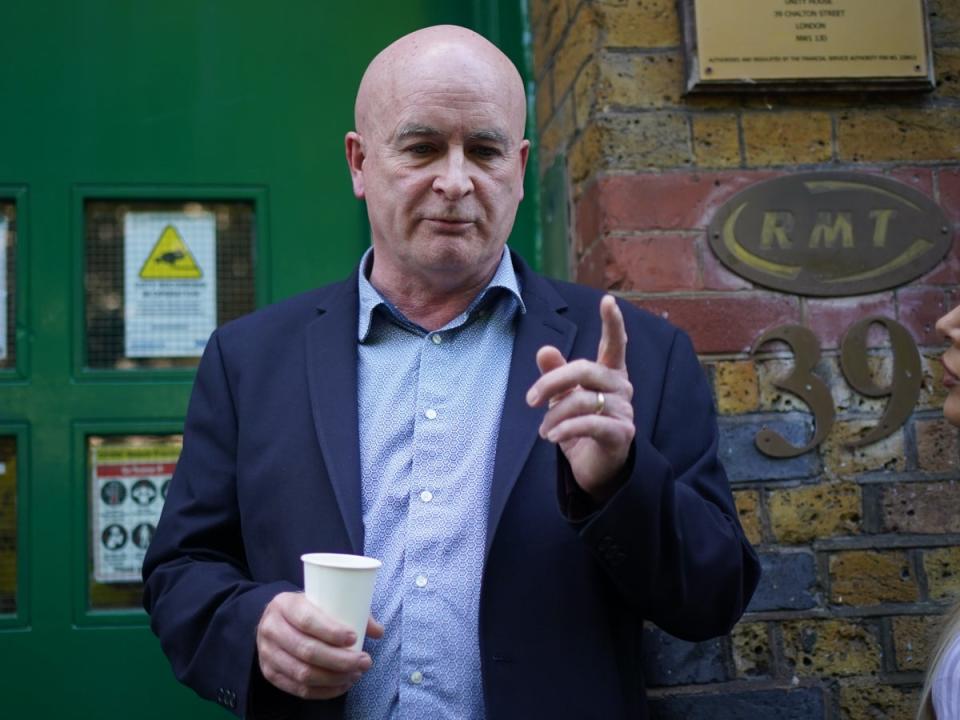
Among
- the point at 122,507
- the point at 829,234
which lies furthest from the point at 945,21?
the point at 122,507

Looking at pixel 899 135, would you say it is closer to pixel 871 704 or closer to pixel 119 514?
pixel 871 704

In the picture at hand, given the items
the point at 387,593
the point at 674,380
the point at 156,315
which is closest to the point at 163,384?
the point at 156,315

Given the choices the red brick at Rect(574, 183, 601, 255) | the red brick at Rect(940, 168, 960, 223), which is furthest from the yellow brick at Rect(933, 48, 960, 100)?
the red brick at Rect(574, 183, 601, 255)

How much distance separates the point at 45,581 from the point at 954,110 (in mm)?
2376

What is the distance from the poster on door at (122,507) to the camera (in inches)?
104

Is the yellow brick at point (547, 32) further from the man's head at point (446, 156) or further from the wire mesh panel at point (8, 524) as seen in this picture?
the wire mesh panel at point (8, 524)

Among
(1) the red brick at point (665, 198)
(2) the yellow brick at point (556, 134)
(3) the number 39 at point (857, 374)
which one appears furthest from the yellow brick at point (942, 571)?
(2) the yellow brick at point (556, 134)

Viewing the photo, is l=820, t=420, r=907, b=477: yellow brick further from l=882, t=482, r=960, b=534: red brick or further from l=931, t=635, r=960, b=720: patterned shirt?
l=931, t=635, r=960, b=720: patterned shirt

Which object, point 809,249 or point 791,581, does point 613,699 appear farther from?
point 809,249

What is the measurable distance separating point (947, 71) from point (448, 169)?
126 cm

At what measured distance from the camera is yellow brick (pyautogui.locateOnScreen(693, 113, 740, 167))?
92.9 inches

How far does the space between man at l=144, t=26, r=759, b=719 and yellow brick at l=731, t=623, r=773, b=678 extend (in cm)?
48

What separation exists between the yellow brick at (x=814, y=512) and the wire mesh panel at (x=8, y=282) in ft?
6.05

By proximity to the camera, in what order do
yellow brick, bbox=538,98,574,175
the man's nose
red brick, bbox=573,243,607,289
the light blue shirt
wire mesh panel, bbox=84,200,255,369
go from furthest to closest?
wire mesh panel, bbox=84,200,255,369 → yellow brick, bbox=538,98,574,175 → red brick, bbox=573,243,607,289 → the man's nose → the light blue shirt
